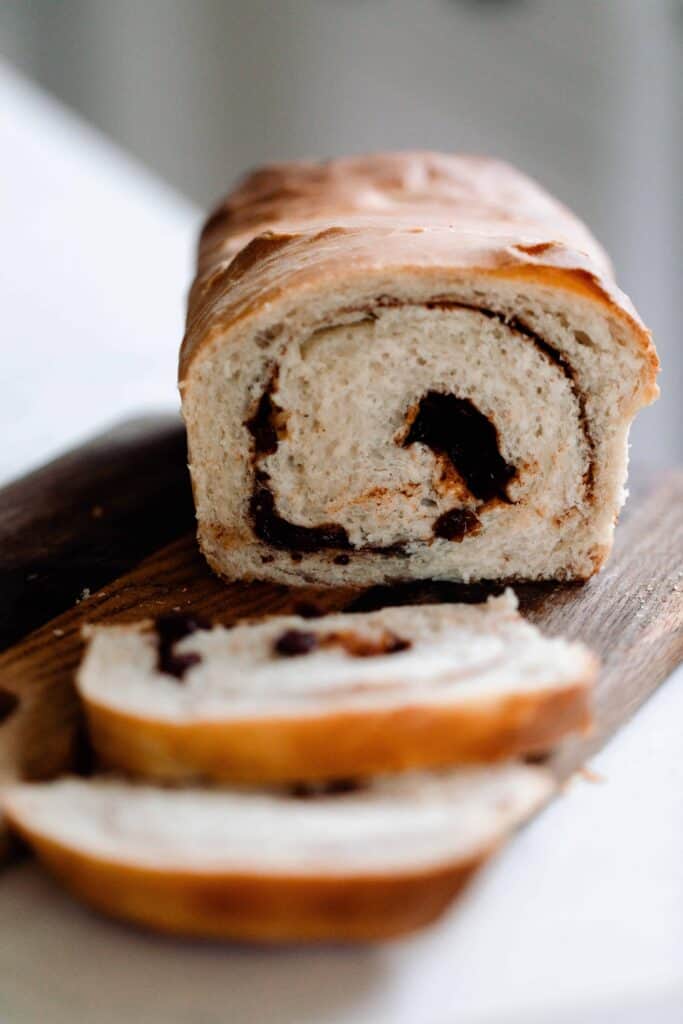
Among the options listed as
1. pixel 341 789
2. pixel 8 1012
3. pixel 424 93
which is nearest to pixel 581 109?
pixel 424 93

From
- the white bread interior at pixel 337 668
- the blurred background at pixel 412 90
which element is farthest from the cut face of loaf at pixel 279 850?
the blurred background at pixel 412 90

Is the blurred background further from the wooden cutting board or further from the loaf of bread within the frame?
the loaf of bread

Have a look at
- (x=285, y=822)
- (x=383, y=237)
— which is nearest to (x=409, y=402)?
(x=383, y=237)

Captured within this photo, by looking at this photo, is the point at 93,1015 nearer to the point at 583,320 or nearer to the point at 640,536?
the point at 583,320

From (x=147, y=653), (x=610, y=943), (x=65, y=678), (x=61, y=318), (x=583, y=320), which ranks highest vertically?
(x=583, y=320)

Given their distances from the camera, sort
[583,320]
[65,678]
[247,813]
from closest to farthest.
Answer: [247,813], [65,678], [583,320]

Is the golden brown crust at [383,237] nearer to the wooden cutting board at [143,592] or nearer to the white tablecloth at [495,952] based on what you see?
the wooden cutting board at [143,592]

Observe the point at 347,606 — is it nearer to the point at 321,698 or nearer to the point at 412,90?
Answer: the point at 321,698
